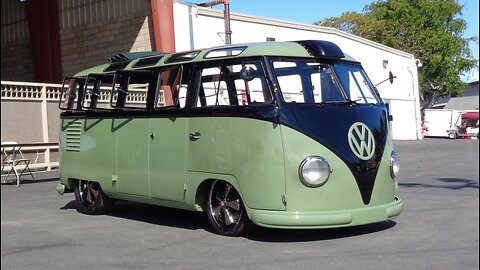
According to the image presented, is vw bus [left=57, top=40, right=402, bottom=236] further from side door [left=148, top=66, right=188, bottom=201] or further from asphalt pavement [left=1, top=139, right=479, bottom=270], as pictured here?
asphalt pavement [left=1, top=139, right=479, bottom=270]

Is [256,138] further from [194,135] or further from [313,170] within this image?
[194,135]

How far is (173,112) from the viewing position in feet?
24.2

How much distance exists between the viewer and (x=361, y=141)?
6.59 m

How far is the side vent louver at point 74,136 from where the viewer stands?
8930 mm

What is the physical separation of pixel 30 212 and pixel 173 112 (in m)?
3.53

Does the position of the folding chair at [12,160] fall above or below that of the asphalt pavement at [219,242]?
above

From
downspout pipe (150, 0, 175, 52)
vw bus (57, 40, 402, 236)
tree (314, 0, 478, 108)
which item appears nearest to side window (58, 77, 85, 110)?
vw bus (57, 40, 402, 236)

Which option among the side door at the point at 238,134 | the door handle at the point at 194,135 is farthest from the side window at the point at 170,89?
the door handle at the point at 194,135

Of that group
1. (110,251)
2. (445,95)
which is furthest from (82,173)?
(445,95)

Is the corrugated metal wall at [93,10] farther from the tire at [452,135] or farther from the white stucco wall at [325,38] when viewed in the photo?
the tire at [452,135]

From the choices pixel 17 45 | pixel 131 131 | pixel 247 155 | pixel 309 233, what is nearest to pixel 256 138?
pixel 247 155

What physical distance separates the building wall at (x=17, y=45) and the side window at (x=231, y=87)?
22100mm

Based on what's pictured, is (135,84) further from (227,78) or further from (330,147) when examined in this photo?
(330,147)

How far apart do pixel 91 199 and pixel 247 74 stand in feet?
12.4
